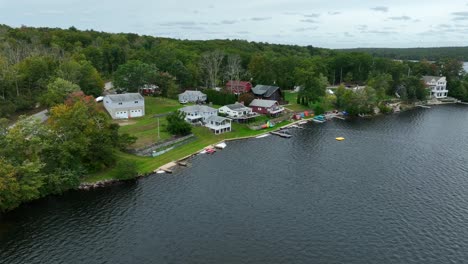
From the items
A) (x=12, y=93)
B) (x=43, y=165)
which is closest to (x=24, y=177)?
(x=43, y=165)

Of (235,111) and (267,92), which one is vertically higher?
(267,92)

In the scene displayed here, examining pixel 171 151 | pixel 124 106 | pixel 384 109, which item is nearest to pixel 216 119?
pixel 171 151

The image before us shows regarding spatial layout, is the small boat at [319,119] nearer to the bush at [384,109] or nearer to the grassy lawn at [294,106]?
the grassy lawn at [294,106]

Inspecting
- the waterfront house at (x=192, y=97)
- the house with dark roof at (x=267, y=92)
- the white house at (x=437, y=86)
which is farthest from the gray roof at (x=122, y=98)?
the white house at (x=437, y=86)

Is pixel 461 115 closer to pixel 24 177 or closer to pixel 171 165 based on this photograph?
pixel 171 165

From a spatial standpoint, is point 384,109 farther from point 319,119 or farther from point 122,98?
point 122,98
